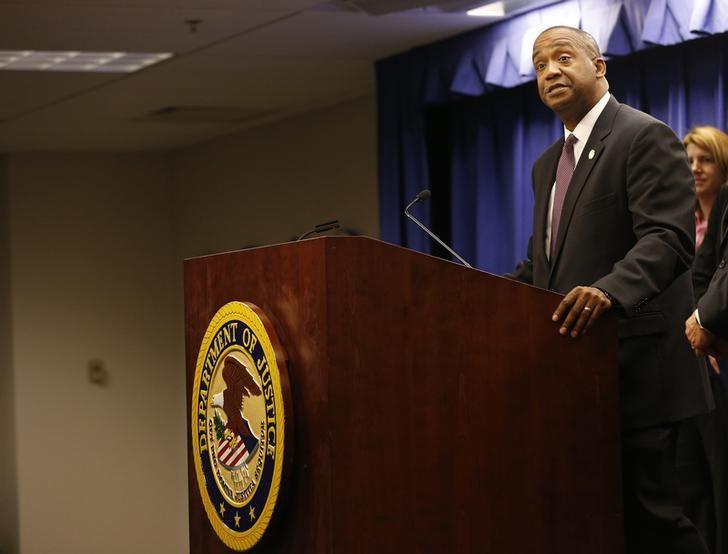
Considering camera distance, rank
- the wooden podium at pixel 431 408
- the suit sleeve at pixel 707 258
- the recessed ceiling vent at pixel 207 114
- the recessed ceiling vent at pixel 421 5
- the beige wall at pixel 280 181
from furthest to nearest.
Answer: the recessed ceiling vent at pixel 207 114, the beige wall at pixel 280 181, the recessed ceiling vent at pixel 421 5, the suit sleeve at pixel 707 258, the wooden podium at pixel 431 408

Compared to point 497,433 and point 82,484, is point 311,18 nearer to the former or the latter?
point 497,433

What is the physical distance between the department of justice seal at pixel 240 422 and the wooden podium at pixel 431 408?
3 cm

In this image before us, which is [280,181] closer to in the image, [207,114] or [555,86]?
[207,114]

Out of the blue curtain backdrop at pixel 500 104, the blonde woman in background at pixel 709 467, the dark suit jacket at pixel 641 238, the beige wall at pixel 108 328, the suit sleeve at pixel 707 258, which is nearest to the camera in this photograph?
the dark suit jacket at pixel 641 238

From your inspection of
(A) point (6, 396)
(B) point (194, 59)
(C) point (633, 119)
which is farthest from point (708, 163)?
(A) point (6, 396)

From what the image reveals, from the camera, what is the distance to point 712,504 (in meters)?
3.79

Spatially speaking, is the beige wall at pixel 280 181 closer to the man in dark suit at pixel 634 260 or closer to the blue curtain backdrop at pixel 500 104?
the blue curtain backdrop at pixel 500 104

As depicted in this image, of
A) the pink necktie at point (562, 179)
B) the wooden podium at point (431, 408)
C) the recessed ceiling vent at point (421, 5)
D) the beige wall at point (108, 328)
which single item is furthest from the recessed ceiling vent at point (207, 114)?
the wooden podium at point (431, 408)

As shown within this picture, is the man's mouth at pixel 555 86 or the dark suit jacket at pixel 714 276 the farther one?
the man's mouth at pixel 555 86

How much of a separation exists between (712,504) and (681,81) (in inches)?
61.6

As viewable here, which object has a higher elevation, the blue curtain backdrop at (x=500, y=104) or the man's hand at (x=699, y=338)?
the blue curtain backdrop at (x=500, y=104)

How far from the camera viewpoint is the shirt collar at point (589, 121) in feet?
7.89

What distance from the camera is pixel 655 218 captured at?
2207mm

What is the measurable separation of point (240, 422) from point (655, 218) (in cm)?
86
